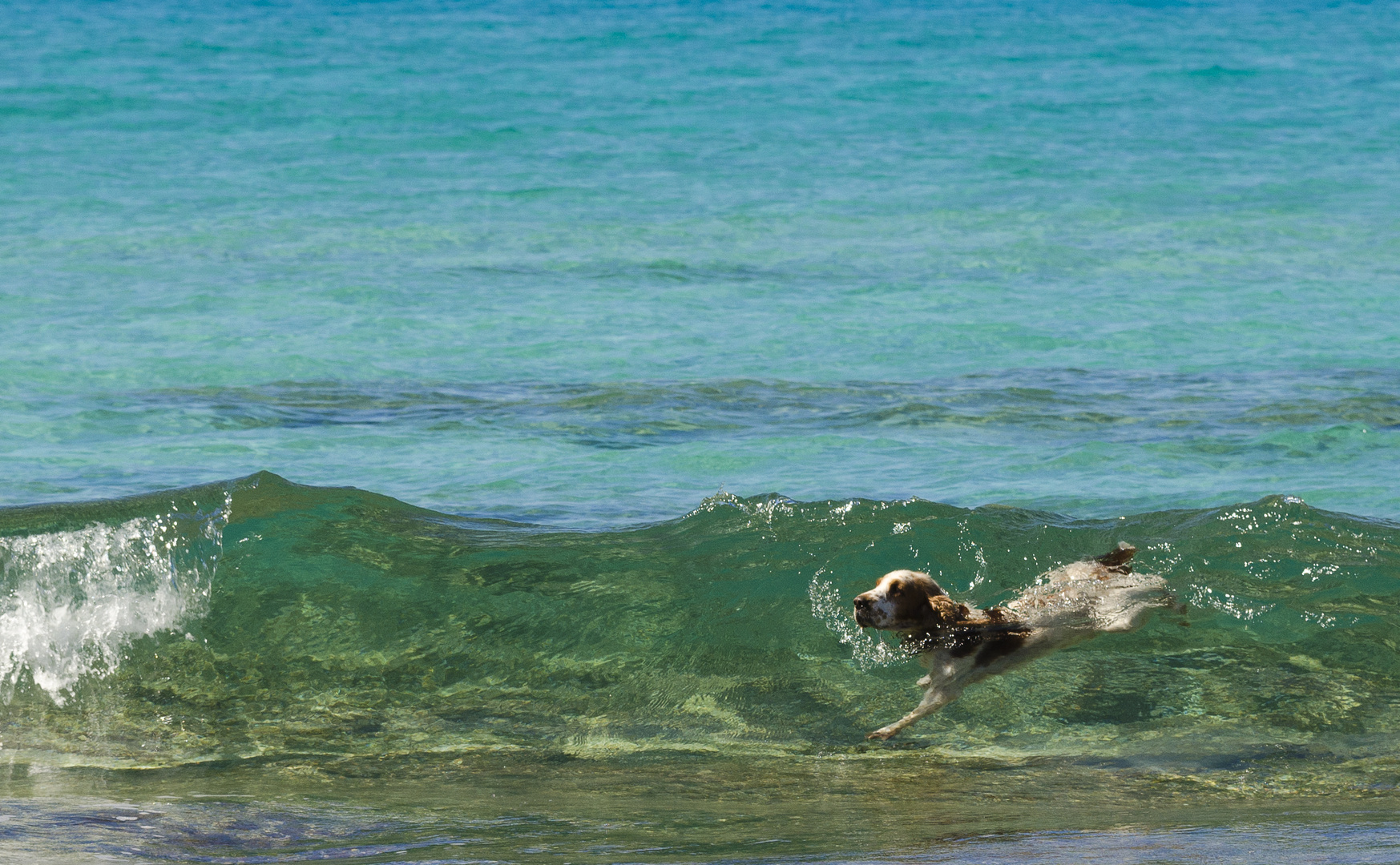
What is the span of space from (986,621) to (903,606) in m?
0.41

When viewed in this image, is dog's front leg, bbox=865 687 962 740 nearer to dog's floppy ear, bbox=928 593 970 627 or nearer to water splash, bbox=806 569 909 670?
dog's floppy ear, bbox=928 593 970 627

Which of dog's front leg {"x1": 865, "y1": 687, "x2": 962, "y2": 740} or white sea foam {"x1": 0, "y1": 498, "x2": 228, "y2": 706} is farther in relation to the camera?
white sea foam {"x1": 0, "y1": 498, "x2": 228, "y2": 706}

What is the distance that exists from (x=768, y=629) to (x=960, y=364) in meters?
6.74

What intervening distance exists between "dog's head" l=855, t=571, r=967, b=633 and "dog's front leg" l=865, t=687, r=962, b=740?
0.27m

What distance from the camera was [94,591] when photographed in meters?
7.30

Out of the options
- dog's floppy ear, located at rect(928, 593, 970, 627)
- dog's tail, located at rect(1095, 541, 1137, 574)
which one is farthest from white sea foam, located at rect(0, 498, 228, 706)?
dog's tail, located at rect(1095, 541, 1137, 574)

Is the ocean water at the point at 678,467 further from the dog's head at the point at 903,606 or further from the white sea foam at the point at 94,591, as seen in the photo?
Answer: the dog's head at the point at 903,606

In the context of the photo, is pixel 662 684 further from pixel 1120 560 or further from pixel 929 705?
pixel 1120 560

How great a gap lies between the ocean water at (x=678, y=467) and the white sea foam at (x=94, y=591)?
0.02 meters

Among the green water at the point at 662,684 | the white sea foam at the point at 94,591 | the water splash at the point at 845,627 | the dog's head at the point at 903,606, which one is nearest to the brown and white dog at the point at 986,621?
the dog's head at the point at 903,606

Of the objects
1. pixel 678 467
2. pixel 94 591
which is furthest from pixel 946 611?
pixel 678 467

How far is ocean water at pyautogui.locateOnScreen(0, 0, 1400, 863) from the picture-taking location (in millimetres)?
5715

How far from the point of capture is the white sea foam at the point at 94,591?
6.95 metres

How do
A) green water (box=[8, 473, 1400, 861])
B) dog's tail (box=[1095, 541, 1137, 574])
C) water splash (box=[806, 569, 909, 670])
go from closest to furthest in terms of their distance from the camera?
green water (box=[8, 473, 1400, 861])
dog's tail (box=[1095, 541, 1137, 574])
water splash (box=[806, 569, 909, 670])
